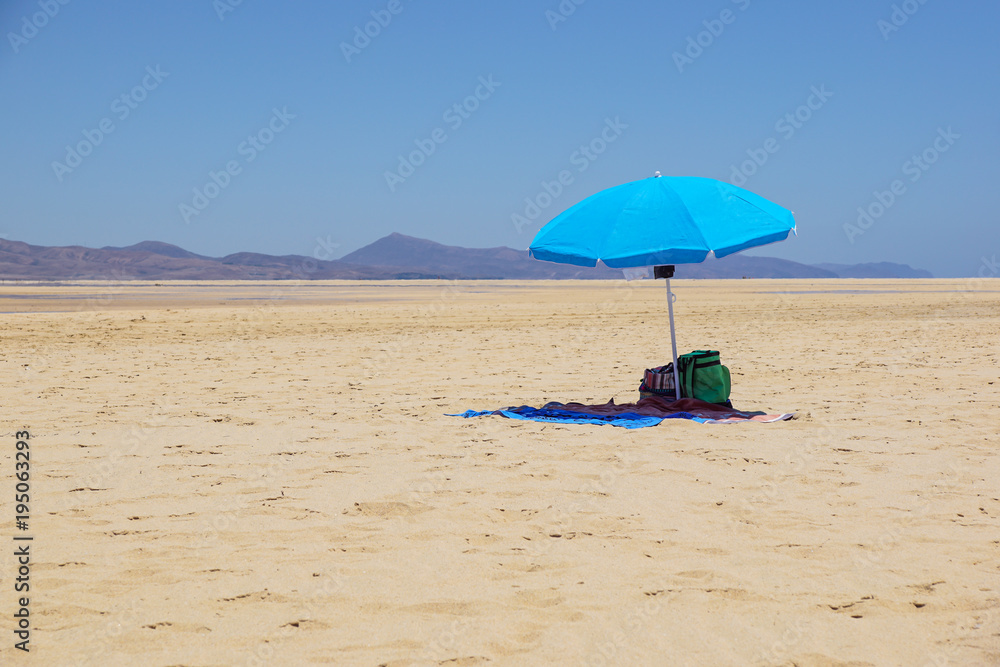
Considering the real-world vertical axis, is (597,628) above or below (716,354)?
below

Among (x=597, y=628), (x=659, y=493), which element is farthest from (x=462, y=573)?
(x=659, y=493)

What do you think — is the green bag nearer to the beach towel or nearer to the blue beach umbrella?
the beach towel

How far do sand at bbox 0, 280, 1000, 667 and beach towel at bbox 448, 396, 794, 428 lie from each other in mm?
230

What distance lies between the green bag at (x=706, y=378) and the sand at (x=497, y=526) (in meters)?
0.59

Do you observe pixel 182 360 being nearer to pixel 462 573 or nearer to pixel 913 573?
pixel 462 573

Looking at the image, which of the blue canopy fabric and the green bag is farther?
the green bag

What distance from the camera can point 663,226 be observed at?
6223 millimetres

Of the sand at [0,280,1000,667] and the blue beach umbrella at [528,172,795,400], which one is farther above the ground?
the blue beach umbrella at [528,172,795,400]

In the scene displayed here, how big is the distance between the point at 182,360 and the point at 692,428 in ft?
27.1

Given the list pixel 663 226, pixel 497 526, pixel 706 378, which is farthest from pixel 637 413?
pixel 497 526

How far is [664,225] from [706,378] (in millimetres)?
1821

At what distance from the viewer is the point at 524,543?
386cm

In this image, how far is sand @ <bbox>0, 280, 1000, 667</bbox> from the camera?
2918 mm

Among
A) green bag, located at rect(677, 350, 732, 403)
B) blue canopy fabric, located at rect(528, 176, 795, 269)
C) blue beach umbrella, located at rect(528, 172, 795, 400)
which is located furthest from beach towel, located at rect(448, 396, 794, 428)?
blue canopy fabric, located at rect(528, 176, 795, 269)
